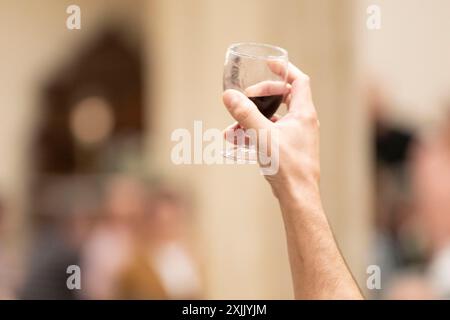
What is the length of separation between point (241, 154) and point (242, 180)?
7.79 feet

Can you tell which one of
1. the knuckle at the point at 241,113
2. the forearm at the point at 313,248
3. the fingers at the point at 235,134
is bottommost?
the forearm at the point at 313,248

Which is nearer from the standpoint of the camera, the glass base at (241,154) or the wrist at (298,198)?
the wrist at (298,198)

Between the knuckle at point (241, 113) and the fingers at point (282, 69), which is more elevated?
the fingers at point (282, 69)

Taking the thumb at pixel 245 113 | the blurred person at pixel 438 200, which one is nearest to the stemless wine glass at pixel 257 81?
the thumb at pixel 245 113

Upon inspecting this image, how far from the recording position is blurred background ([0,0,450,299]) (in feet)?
9.96

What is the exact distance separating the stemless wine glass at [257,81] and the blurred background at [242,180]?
48 cm

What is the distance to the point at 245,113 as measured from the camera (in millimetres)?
1305

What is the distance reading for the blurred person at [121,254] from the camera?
3.42 metres

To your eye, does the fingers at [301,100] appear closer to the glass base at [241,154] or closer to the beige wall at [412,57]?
the glass base at [241,154]

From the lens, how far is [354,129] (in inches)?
126

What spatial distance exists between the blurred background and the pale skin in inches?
21.6

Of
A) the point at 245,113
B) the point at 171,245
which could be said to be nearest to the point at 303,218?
the point at 245,113

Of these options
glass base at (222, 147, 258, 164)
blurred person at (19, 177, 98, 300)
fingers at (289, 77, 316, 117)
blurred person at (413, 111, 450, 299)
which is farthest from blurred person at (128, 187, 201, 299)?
fingers at (289, 77, 316, 117)

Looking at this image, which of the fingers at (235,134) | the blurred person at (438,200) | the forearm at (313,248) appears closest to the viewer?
the forearm at (313,248)
